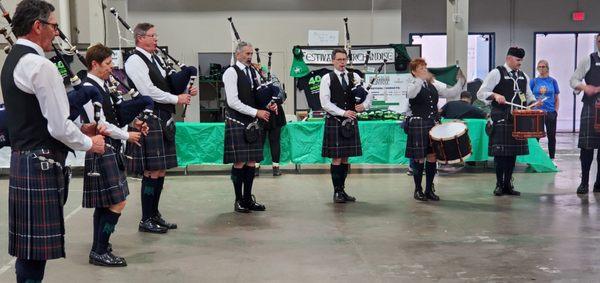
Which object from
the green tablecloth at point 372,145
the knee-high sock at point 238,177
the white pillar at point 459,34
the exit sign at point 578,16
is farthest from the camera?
the exit sign at point 578,16

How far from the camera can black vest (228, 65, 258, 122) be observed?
187 inches

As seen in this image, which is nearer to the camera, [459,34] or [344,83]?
[344,83]

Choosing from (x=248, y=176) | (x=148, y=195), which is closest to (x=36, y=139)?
(x=148, y=195)

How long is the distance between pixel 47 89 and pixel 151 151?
78.3 inches

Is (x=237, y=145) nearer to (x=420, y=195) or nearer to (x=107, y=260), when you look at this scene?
(x=107, y=260)

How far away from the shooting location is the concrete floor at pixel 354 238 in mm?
3357

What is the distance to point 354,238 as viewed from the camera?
163 inches

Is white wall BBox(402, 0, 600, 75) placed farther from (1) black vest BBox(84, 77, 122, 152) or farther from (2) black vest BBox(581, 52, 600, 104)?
(1) black vest BBox(84, 77, 122, 152)

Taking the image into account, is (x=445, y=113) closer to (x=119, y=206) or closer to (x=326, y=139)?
(x=326, y=139)

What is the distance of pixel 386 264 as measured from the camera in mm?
3512

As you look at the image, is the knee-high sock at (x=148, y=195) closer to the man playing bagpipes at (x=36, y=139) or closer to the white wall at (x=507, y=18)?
the man playing bagpipes at (x=36, y=139)

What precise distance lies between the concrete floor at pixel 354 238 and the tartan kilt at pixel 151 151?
475mm

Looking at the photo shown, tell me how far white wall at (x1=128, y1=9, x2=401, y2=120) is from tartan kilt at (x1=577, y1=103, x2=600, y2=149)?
488cm

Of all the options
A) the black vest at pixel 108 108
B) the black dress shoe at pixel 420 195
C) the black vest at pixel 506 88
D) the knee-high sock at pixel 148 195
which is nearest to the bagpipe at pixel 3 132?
the black vest at pixel 108 108
